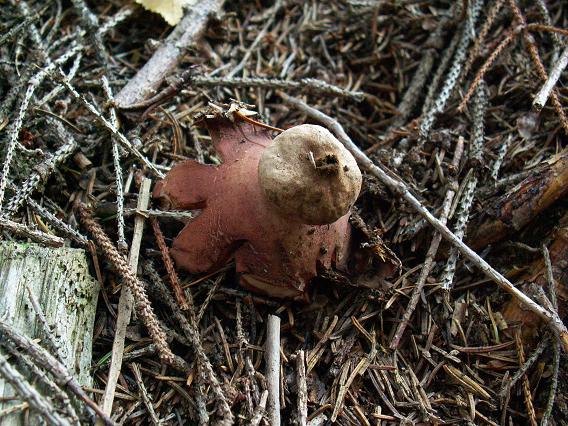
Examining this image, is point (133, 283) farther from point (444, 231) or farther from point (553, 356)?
point (553, 356)

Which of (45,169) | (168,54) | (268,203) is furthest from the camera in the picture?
(168,54)

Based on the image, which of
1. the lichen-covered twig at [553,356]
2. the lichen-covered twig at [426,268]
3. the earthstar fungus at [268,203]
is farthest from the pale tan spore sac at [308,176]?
the lichen-covered twig at [553,356]

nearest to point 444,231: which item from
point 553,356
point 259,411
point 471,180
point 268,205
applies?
point 471,180

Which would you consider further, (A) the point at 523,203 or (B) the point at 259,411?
(A) the point at 523,203

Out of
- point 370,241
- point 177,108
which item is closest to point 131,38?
point 177,108

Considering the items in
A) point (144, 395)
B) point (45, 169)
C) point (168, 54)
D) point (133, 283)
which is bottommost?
point (144, 395)

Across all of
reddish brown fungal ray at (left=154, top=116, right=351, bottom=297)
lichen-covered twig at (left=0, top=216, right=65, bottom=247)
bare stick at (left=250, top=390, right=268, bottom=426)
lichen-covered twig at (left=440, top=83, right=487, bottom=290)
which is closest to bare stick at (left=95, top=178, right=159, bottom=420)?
reddish brown fungal ray at (left=154, top=116, right=351, bottom=297)

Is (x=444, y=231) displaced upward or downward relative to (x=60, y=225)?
upward
